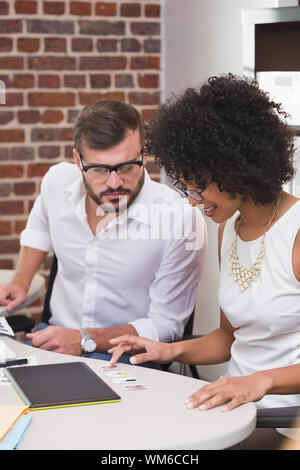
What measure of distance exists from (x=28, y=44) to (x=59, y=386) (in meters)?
2.16

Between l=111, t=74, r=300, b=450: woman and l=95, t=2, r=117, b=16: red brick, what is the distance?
6.03 ft

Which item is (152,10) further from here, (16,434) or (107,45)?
(16,434)

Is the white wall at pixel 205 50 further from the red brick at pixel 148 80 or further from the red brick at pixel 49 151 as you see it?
the red brick at pixel 49 151

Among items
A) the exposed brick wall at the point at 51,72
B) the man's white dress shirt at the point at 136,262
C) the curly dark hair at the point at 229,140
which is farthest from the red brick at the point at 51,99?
the curly dark hair at the point at 229,140

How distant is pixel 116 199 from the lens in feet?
6.87

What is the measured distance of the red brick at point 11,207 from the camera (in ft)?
10.8

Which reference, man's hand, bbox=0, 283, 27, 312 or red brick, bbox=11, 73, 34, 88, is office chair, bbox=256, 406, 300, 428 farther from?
red brick, bbox=11, 73, 34, 88

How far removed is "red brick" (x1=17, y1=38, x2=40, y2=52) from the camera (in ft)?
10.5

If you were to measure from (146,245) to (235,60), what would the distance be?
910mm

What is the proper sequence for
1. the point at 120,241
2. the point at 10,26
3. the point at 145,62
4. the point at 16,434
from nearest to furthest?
1. the point at 16,434
2. the point at 120,241
3. the point at 10,26
4. the point at 145,62

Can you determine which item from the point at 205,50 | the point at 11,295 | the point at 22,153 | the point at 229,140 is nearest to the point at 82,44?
the point at 22,153

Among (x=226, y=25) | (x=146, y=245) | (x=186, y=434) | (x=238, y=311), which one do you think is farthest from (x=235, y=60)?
(x=186, y=434)

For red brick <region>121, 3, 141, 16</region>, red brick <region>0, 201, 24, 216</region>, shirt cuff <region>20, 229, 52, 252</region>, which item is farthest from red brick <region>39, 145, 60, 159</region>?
shirt cuff <region>20, 229, 52, 252</region>

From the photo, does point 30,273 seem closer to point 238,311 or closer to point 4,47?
point 238,311
